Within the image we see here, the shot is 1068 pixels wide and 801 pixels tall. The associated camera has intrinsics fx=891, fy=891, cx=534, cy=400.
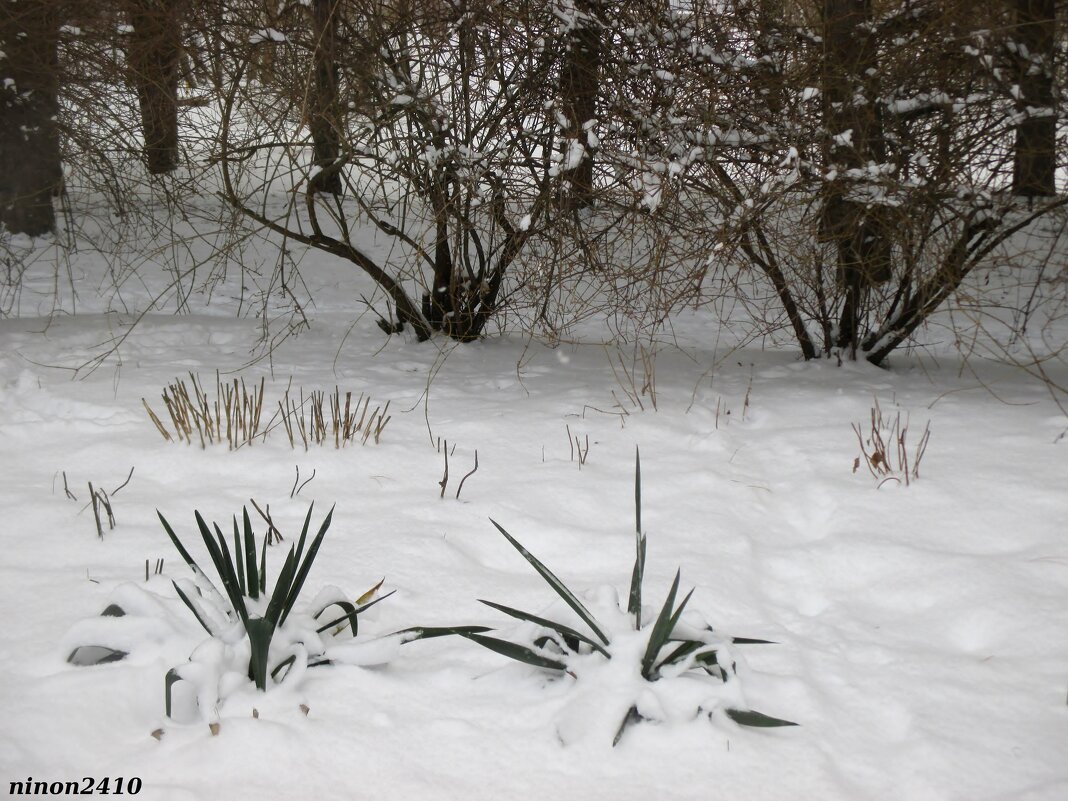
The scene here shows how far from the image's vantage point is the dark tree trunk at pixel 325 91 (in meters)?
4.29

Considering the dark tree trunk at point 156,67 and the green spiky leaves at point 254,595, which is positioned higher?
the dark tree trunk at point 156,67

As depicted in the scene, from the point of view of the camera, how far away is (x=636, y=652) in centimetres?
197

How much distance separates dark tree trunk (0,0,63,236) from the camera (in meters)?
5.70

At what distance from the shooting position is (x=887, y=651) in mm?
2146

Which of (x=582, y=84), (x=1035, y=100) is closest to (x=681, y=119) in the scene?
(x=582, y=84)

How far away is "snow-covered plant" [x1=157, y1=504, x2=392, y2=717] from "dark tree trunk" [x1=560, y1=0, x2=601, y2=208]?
2.83 metres

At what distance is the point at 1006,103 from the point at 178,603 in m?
4.22

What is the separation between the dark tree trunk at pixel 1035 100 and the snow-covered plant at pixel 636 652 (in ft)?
10.3

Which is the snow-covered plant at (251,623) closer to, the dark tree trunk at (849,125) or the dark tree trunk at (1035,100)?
the dark tree trunk at (849,125)

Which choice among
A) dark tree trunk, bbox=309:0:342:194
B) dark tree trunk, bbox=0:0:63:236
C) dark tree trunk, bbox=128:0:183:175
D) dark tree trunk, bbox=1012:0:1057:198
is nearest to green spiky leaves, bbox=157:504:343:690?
dark tree trunk, bbox=309:0:342:194

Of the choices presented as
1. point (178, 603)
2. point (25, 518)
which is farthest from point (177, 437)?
point (178, 603)

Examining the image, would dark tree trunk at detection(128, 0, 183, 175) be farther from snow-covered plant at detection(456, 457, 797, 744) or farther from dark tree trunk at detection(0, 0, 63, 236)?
snow-covered plant at detection(456, 457, 797, 744)

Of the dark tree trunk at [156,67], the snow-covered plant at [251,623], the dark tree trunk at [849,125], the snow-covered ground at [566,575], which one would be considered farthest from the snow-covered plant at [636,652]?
the dark tree trunk at [156,67]

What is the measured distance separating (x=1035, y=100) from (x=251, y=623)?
4.12 meters
